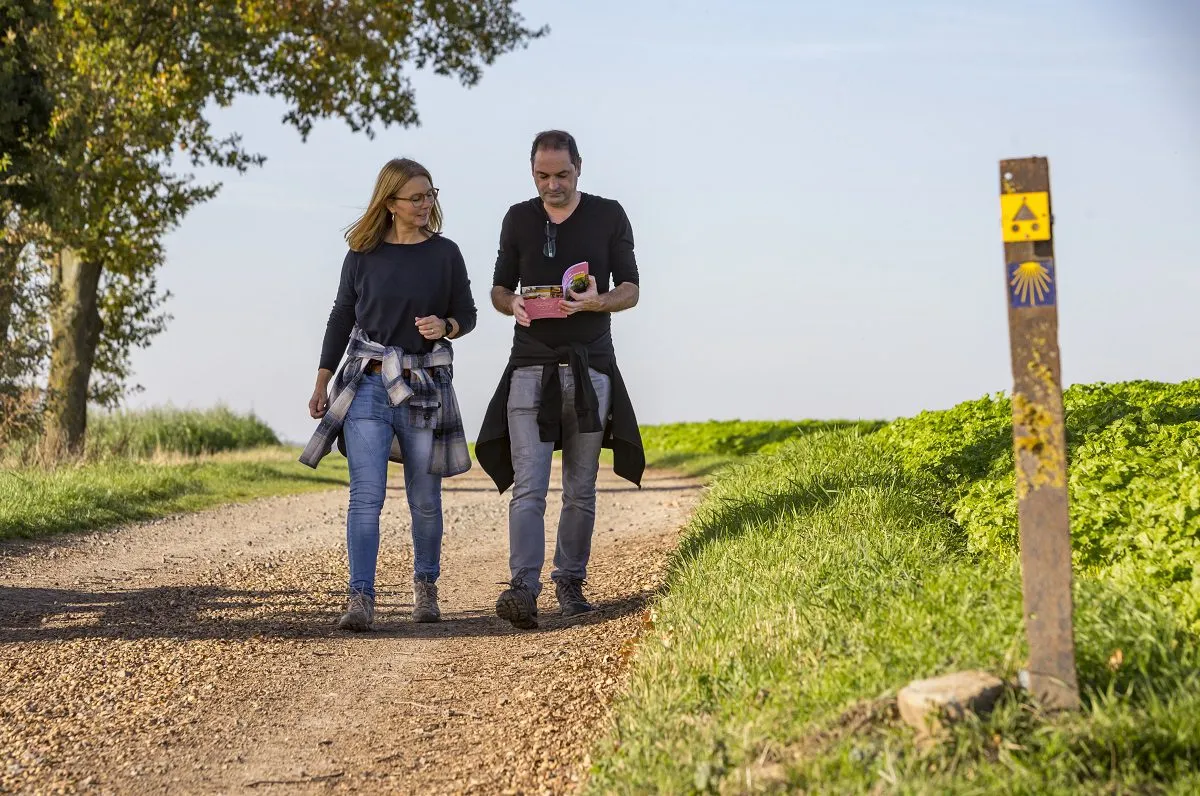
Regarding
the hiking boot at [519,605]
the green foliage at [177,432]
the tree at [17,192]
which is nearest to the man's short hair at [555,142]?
the hiking boot at [519,605]

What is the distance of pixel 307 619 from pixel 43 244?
13.7 metres

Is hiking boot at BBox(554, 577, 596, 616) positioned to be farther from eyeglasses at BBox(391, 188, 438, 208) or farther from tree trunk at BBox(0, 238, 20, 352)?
tree trunk at BBox(0, 238, 20, 352)

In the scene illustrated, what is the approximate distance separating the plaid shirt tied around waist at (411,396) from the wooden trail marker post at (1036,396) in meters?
3.77

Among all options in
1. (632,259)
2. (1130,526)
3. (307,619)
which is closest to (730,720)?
(1130,526)

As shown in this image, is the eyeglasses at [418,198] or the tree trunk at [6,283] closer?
the eyeglasses at [418,198]

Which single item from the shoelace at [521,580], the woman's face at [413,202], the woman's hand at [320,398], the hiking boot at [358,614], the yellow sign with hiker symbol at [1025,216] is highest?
the woman's face at [413,202]

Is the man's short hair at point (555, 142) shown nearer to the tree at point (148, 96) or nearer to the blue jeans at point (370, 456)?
the blue jeans at point (370, 456)

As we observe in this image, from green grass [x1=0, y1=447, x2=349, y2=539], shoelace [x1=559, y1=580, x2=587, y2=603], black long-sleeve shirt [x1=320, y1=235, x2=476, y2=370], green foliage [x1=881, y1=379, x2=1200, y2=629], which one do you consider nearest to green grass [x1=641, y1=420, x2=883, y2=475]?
green grass [x1=0, y1=447, x2=349, y2=539]

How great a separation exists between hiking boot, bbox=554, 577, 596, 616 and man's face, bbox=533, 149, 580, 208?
2201 mm

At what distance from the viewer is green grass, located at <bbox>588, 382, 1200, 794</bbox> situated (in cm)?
368

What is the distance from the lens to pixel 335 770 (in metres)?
4.77

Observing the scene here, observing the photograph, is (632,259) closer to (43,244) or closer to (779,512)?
(779,512)

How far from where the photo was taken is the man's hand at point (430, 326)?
7266 mm

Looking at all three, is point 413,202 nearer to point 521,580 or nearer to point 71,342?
point 521,580
